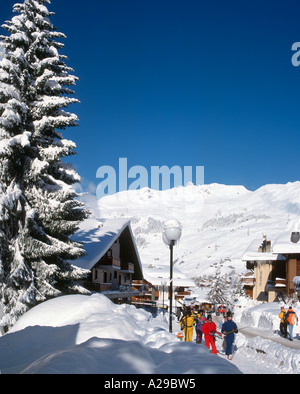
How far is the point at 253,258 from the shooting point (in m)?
49.3

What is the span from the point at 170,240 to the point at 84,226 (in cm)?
1404

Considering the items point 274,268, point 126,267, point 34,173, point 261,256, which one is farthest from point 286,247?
point 34,173

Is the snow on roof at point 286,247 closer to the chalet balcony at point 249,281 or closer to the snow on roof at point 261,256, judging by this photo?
the snow on roof at point 261,256

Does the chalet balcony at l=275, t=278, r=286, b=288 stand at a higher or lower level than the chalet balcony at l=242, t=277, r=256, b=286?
higher

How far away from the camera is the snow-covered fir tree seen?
12994mm

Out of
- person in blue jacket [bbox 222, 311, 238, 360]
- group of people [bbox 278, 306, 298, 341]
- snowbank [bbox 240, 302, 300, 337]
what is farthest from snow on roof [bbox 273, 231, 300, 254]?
person in blue jacket [bbox 222, 311, 238, 360]

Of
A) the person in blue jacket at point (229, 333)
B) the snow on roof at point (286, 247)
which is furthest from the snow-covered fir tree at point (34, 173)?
the snow on roof at point (286, 247)

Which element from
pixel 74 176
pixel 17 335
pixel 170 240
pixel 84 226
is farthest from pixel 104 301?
pixel 84 226

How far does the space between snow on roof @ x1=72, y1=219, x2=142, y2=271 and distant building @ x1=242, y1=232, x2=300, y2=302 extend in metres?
19.0

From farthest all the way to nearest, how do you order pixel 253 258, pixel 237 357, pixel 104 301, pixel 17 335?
pixel 253 258 < pixel 237 357 < pixel 104 301 < pixel 17 335

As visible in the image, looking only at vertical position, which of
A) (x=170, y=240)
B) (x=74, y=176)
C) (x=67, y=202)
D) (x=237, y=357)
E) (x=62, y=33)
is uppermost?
(x=62, y=33)

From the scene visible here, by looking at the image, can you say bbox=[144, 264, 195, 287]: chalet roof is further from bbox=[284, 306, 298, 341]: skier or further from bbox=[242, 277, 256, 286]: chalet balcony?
bbox=[284, 306, 298, 341]: skier

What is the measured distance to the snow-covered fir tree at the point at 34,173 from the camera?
13.0 metres
